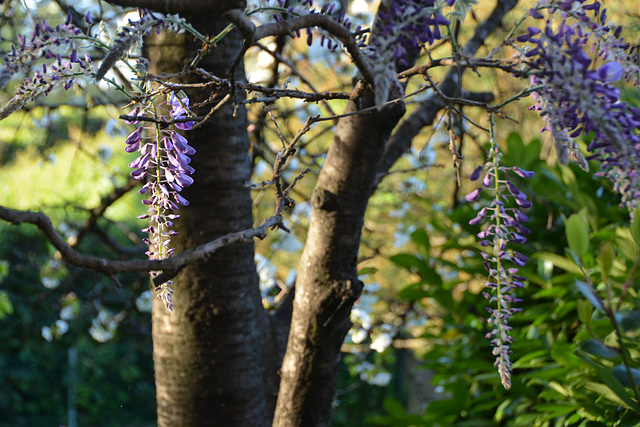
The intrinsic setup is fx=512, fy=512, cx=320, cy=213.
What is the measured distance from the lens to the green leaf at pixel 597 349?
0.75 meters

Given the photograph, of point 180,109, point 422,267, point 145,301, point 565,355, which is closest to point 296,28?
point 180,109

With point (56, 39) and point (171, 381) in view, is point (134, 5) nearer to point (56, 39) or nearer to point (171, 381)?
point (56, 39)

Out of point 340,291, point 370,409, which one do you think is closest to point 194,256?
point 340,291

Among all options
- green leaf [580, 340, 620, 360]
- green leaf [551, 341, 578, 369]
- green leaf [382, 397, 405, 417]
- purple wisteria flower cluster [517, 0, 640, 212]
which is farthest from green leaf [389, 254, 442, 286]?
purple wisteria flower cluster [517, 0, 640, 212]

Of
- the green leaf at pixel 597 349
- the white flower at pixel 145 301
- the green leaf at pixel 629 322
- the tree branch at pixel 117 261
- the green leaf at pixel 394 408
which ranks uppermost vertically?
the white flower at pixel 145 301

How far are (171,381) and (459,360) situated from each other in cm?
121

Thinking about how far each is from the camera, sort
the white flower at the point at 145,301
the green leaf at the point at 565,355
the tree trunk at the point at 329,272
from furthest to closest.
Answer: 1. the white flower at the point at 145,301
2. the green leaf at the point at 565,355
3. the tree trunk at the point at 329,272

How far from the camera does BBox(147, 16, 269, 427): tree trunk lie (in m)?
1.27

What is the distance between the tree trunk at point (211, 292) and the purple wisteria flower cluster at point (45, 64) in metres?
0.45

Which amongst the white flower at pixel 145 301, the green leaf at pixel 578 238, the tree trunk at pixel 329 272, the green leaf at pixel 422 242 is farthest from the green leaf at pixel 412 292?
the white flower at pixel 145 301

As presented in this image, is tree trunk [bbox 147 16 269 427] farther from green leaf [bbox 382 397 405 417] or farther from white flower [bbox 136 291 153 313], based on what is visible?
white flower [bbox 136 291 153 313]

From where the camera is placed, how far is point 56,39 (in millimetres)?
739

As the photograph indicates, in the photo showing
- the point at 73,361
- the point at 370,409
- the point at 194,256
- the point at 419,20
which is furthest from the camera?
the point at 370,409

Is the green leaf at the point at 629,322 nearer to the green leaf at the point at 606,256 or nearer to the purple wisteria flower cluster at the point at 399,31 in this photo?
the green leaf at the point at 606,256
